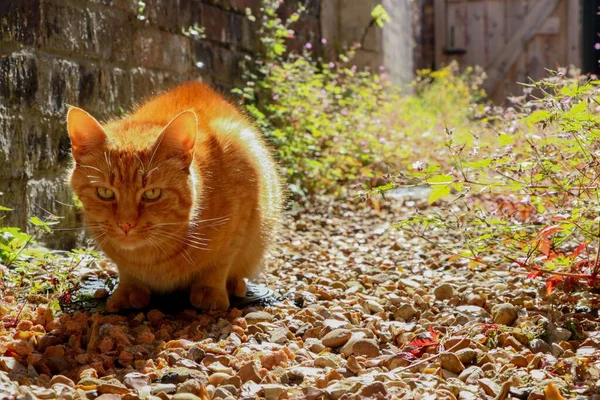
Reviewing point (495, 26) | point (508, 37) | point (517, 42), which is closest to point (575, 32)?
point (517, 42)

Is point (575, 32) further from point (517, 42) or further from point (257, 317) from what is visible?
point (257, 317)

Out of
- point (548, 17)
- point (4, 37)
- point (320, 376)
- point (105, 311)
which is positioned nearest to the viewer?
point (320, 376)

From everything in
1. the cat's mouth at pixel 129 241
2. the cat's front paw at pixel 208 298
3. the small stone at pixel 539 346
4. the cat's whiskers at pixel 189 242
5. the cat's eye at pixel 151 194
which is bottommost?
the small stone at pixel 539 346

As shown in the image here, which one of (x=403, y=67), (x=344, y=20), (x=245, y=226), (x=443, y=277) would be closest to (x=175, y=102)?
(x=245, y=226)

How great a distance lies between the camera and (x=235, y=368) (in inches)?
80.8

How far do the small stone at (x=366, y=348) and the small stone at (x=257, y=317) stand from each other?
0.45 m

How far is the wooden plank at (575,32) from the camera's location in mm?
10742

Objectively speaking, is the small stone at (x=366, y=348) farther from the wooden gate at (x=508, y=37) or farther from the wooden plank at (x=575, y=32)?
the wooden plank at (x=575, y=32)

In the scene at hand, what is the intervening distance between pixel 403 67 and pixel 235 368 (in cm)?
841

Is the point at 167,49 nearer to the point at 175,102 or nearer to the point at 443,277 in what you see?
the point at 175,102

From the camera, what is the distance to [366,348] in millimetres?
2213

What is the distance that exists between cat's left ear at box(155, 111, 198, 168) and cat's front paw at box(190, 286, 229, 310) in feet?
1.75

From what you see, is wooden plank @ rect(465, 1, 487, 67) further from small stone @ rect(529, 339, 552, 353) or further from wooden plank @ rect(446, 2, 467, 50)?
small stone @ rect(529, 339, 552, 353)

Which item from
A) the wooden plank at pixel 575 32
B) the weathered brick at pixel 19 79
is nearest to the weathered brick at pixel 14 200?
the weathered brick at pixel 19 79
